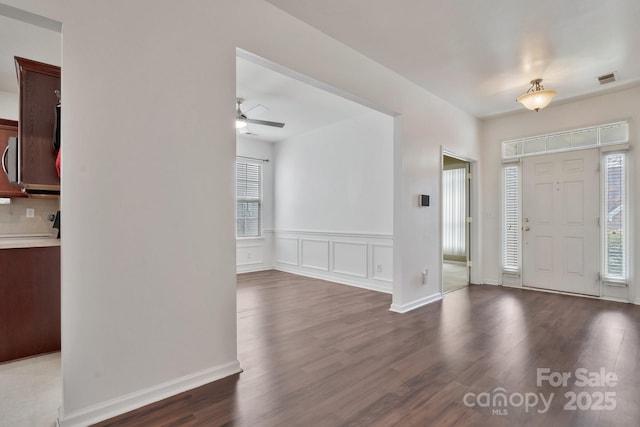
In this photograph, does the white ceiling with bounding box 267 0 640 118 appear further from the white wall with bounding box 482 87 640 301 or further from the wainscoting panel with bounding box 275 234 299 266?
the wainscoting panel with bounding box 275 234 299 266

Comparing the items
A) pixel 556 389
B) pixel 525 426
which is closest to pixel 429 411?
pixel 525 426

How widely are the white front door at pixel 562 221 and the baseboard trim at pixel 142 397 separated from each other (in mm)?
4930

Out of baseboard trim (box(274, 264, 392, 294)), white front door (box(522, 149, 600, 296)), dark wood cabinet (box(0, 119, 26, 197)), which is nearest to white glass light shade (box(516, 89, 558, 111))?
white front door (box(522, 149, 600, 296))

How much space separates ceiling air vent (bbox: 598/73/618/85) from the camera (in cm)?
380

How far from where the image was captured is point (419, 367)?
95.7 inches

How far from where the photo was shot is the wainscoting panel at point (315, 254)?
604 cm

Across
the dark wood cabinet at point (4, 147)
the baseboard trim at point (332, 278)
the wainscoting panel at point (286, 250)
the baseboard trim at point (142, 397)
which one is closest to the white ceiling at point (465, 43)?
the dark wood cabinet at point (4, 147)

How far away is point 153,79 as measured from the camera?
6.51 feet

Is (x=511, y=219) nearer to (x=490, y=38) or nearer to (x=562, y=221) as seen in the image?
(x=562, y=221)

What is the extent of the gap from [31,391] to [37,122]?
200cm

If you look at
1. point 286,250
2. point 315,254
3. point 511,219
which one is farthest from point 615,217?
point 286,250

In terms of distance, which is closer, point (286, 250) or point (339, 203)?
point (339, 203)

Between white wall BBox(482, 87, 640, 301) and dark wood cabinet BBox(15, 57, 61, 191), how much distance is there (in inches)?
234

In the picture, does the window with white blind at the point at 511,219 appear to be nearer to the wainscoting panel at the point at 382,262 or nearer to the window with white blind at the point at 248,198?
the wainscoting panel at the point at 382,262
